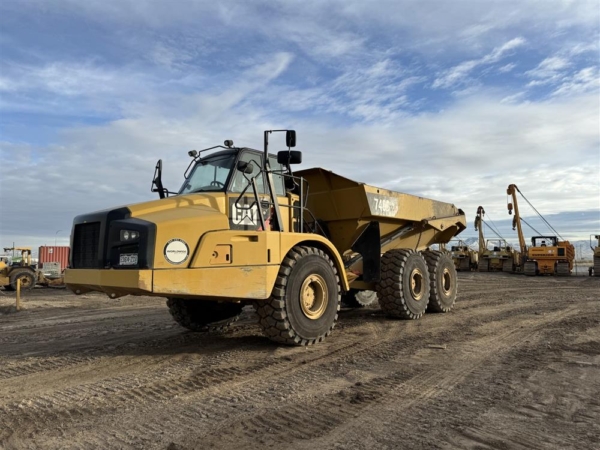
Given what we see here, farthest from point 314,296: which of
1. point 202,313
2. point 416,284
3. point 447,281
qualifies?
point 447,281

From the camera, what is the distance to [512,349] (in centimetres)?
585

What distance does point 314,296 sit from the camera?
6258 mm

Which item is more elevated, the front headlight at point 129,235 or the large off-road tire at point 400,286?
the front headlight at point 129,235

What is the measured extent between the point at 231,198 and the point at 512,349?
12.9 ft

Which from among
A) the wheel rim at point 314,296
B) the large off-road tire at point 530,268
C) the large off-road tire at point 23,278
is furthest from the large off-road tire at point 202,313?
the large off-road tire at point 530,268

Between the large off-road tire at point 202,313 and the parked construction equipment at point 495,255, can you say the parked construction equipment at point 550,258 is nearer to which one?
the parked construction equipment at point 495,255

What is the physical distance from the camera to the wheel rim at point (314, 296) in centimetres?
602

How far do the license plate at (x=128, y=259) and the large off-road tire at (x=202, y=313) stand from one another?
2.15 m

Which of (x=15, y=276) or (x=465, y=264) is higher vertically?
(x=465, y=264)

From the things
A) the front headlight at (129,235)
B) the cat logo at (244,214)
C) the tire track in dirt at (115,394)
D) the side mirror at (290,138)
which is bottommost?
Answer: the tire track in dirt at (115,394)

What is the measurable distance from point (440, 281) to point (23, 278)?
1812cm

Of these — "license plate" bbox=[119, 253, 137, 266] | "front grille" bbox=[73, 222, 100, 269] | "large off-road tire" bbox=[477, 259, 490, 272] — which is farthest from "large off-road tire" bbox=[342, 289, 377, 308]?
"large off-road tire" bbox=[477, 259, 490, 272]

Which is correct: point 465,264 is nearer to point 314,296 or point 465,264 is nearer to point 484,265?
point 484,265

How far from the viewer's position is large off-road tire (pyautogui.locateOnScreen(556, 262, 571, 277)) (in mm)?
26438
